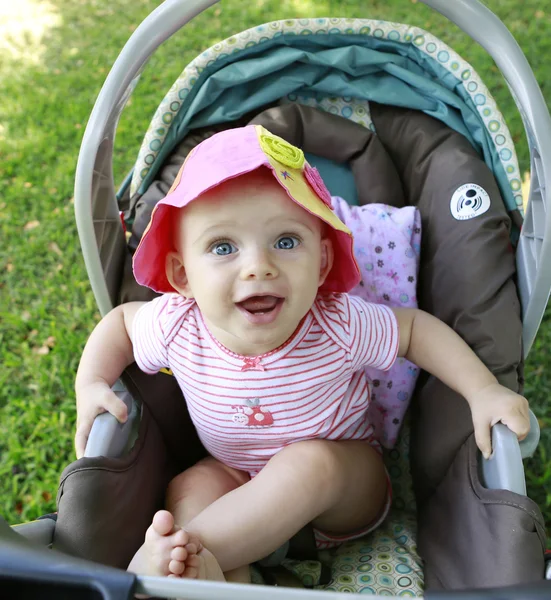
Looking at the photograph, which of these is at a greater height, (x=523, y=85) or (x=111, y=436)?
(x=523, y=85)

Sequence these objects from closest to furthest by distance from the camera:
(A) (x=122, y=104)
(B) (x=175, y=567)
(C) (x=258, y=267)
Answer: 1. (B) (x=175, y=567)
2. (C) (x=258, y=267)
3. (A) (x=122, y=104)

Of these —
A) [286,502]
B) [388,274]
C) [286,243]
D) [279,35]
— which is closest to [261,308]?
[286,243]

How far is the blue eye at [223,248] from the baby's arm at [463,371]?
466mm

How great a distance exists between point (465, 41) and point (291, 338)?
9.46 ft

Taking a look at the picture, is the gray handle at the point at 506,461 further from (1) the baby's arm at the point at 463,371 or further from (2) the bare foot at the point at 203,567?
(2) the bare foot at the point at 203,567

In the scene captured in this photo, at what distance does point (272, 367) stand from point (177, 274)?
280mm

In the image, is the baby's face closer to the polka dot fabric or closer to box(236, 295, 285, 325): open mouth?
box(236, 295, 285, 325): open mouth

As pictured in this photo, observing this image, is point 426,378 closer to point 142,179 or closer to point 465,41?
point 142,179

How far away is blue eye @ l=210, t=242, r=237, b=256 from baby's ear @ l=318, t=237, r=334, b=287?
8.7 inches

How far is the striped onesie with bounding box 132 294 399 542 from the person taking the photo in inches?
54.7

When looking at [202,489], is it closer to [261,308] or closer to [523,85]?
[261,308]

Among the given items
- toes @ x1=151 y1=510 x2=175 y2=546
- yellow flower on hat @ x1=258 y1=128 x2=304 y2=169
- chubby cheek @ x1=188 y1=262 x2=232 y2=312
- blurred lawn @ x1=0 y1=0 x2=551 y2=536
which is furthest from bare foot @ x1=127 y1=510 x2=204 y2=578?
blurred lawn @ x1=0 y1=0 x2=551 y2=536

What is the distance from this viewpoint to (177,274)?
1360 mm

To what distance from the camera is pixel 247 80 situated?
5.89 feet
